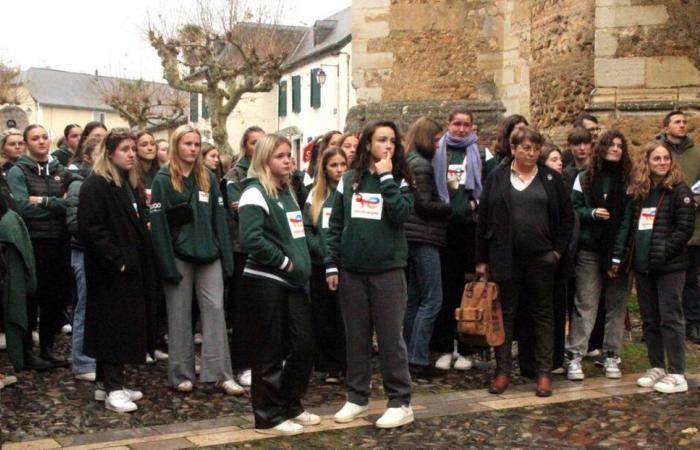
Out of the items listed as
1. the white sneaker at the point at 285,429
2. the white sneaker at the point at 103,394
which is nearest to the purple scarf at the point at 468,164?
the white sneaker at the point at 285,429

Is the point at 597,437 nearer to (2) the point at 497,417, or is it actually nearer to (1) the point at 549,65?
(2) the point at 497,417

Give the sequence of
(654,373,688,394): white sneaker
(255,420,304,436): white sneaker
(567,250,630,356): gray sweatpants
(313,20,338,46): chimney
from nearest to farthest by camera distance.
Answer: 1. (255,420,304,436): white sneaker
2. (654,373,688,394): white sneaker
3. (567,250,630,356): gray sweatpants
4. (313,20,338,46): chimney

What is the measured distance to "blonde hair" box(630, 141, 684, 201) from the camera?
7.73m

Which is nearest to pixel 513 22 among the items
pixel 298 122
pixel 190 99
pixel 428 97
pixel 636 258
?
pixel 428 97

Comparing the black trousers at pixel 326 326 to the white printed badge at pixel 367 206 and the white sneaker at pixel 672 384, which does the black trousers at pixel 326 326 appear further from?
the white sneaker at pixel 672 384

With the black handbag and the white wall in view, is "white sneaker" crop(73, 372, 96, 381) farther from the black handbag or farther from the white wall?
the white wall

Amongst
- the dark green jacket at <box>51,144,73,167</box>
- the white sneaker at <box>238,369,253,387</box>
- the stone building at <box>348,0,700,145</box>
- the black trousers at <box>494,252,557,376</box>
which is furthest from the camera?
the stone building at <box>348,0,700,145</box>

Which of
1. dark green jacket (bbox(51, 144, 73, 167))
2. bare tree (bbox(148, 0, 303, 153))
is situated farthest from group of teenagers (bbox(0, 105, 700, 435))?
bare tree (bbox(148, 0, 303, 153))

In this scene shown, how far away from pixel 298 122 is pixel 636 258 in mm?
42662

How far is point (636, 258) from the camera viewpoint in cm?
779

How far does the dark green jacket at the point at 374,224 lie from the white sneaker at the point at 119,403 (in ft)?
5.55

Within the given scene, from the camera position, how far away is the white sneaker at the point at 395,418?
6401 millimetres

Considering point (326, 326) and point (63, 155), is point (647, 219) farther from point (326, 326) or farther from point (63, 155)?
point (63, 155)

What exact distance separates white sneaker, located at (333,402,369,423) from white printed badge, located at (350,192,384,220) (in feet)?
3.91
